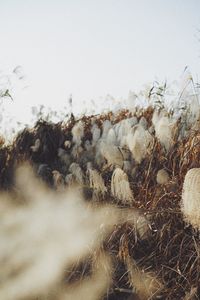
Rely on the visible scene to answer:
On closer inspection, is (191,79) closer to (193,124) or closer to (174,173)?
(193,124)

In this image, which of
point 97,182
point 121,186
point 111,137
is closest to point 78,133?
point 111,137

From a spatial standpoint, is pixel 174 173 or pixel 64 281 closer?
pixel 64 281

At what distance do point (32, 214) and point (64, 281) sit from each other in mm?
457

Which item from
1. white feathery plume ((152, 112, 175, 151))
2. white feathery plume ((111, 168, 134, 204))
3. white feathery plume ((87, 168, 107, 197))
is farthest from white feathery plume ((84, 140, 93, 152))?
white feathery plume ((111, 168, 134, 204))

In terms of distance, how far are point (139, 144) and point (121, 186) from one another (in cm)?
47

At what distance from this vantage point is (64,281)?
213 centimetres

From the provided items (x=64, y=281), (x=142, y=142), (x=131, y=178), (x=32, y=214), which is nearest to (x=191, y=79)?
(x=142, y=142)

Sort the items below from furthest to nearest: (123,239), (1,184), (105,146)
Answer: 1. (1,184)
2. (105,146)
3. (123,239)

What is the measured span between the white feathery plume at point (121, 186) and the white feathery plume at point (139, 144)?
400mm

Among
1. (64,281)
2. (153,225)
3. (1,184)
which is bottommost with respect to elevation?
(64,281)

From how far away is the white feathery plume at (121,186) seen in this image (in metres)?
2.11

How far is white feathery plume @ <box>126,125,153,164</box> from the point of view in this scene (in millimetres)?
2535

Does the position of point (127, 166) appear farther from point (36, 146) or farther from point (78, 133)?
point (36, 146)

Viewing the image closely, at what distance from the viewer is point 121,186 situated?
2.13m
